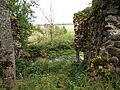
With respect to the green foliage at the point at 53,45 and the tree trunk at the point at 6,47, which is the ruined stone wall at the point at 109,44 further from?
the green foliage at the point at 53,45

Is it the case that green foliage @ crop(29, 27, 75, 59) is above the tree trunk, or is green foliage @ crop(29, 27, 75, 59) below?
below

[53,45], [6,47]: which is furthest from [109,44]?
[53,45]

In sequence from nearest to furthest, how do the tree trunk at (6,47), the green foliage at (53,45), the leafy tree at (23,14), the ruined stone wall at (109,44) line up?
the ruined stone wall at (109,44), the tree trunk at (6,47), the leafy tree at (23,14), the green foliage at (53,45)

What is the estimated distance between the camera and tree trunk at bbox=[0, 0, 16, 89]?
7.00m

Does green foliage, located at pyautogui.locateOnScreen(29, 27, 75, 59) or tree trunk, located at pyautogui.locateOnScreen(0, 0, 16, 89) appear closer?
tree trunk, located at pyautogui.locateOnScreen(0, 0, 16, 89)

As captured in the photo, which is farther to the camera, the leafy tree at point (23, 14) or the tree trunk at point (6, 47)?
the leafy tree at point (23, 14)

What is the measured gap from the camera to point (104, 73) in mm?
5535

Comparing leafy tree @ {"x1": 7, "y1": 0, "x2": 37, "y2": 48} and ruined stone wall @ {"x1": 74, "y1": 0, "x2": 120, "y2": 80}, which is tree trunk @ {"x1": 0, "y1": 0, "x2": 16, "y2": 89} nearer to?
ruined stone wall @ {"x1": 74, "y1": 0, "x2": 120, "y2": 80}

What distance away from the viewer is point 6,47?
23.5 feet

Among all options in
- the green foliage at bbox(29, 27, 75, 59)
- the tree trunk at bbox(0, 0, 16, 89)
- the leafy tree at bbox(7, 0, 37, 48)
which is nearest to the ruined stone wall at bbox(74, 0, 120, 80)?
the tree trunk at bbox(0, 0, 16, 89)

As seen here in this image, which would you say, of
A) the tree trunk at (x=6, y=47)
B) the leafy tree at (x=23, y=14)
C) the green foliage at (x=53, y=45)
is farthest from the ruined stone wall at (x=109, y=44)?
the green foliage at (x=53, y=45)

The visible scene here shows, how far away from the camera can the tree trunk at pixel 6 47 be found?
7.00 meters

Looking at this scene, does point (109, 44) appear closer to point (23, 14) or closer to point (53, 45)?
point (23, 14)

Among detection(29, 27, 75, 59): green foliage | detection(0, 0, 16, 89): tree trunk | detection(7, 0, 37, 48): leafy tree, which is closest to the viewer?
detection(0, 0, 16, 89): tree trunk
